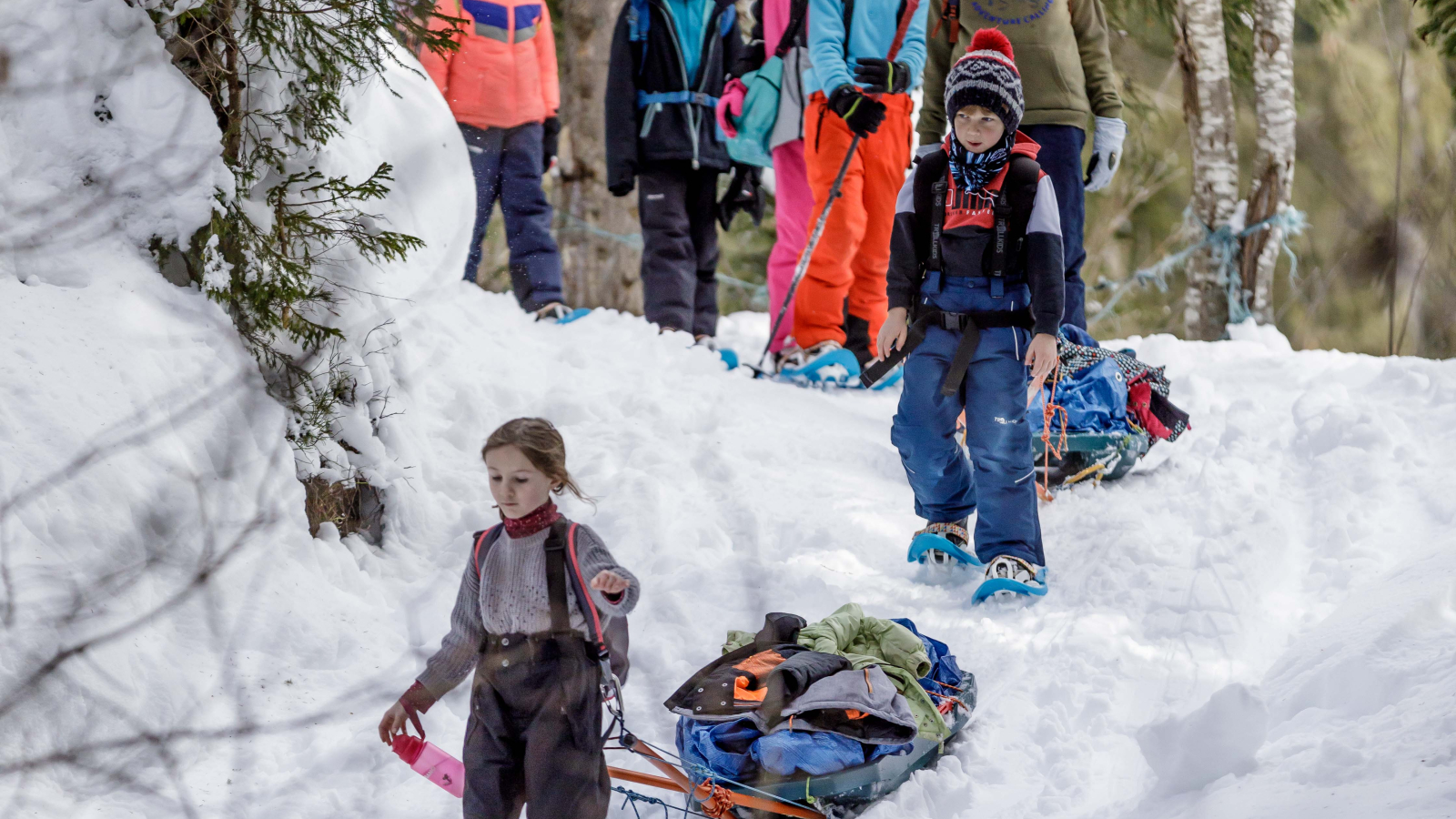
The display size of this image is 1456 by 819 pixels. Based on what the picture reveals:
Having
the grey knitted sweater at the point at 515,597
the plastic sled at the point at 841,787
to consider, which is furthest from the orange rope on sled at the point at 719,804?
the grey knitted sweater at the point at 515,597

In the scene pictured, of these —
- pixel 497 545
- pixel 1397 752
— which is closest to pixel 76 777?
pixel 497 545

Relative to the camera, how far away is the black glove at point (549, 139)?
723cm

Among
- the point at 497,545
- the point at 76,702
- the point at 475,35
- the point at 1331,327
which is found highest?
the point at 475,35

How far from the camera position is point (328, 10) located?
12.4 ft

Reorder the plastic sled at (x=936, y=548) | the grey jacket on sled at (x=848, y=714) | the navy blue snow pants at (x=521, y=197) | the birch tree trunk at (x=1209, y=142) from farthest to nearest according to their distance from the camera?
the birch tree trunk at (x=1209, y=142), the navy blue snow pants at (x=521, y=197), the plastic sled at (x=936, y=548), the grey jacket on sled at (x=848, y=714)

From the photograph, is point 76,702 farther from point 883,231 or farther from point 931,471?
point 883,231

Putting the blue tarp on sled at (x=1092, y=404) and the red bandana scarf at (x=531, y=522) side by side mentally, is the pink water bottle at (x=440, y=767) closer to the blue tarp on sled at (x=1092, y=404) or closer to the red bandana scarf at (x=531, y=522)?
the red bandana scarf at (x=531, y=522)

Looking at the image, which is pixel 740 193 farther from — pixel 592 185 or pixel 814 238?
pixel 592 185

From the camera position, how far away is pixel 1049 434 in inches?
190

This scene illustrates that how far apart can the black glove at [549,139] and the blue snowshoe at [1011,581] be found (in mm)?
4462

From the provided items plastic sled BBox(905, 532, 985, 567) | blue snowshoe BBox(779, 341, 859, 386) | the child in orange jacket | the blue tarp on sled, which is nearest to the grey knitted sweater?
plastic sled BBox(905, 532, 985, 567)

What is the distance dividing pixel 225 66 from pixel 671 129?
3260mm

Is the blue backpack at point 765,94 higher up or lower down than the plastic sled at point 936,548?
higher up

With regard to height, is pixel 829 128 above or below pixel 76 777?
above
